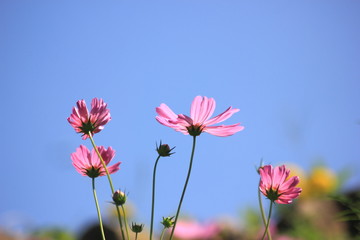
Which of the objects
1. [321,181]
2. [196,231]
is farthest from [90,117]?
[321,181]

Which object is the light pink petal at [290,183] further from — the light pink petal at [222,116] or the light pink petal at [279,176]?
the light pink petal at [222,116]

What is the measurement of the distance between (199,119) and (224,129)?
1.4 inches

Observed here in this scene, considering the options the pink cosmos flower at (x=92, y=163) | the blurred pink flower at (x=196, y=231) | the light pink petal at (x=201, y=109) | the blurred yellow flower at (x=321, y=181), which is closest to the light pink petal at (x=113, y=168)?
A: the pink cosmos flower at (x=92, y=163)

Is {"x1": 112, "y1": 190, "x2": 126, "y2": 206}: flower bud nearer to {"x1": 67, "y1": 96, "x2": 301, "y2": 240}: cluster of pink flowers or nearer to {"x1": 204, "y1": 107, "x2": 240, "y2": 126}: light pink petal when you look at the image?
{"x1": 67, "y1": 96, "x2": 301, "y2": 240}: cluster of pink flowers

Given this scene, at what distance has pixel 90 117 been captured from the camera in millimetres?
554

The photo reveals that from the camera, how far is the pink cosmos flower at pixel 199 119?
21.1 inches

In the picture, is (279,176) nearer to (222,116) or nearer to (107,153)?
(222,116)

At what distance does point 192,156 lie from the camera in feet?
1.62

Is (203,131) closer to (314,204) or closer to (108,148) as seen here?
(108,148)

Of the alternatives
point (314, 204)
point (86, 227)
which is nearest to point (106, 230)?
point (86, 227)

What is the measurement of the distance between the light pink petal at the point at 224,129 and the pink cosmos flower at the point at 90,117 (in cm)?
13

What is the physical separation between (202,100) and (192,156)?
0.11 m

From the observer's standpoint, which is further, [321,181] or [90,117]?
[321,181]

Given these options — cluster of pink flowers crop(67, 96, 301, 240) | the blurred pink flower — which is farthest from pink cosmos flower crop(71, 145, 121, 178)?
the blurred pink flower
